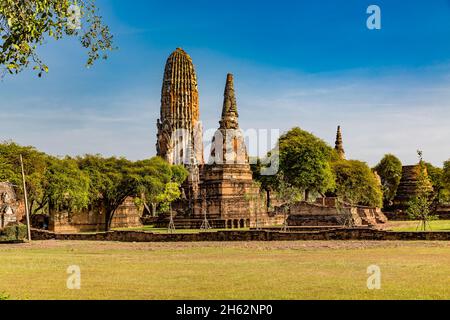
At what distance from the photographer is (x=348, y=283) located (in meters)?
15.5

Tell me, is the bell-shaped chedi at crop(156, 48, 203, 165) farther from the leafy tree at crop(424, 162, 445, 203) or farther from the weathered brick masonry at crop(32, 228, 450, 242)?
the weathered brick masonry at crop(32, 228, 450, 242)

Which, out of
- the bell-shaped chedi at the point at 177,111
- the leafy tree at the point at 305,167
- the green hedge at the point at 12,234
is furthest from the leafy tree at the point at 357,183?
the green hedge at the point at 12,234

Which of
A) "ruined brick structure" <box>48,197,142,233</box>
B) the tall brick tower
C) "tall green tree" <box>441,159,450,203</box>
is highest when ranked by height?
the tall brick tower

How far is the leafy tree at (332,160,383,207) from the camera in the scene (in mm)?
79562

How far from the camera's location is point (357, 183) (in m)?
81.6

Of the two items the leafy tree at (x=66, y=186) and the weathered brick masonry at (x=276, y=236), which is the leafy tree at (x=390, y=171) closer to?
the leafy tree at (x=66, y=186)

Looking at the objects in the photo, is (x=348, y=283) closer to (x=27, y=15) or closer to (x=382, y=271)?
(x=382, y=271)

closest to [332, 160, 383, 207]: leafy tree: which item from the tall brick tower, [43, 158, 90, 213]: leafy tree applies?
the tall brick tower

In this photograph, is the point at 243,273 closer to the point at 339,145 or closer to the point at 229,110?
the point at 229,110

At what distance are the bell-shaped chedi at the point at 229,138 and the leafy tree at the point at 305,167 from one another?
39.3ft

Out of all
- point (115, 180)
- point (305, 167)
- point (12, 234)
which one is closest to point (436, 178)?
point (305, 167)

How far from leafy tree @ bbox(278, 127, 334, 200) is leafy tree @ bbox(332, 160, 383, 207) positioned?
5.34 metres

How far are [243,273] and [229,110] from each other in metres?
43.3

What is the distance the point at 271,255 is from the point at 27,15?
14769mm
